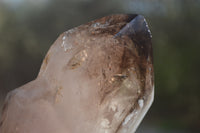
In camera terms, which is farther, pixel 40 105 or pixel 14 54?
pixel 14 54

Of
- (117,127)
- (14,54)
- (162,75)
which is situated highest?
(117,127)

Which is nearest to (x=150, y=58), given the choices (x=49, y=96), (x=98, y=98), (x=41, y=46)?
(x=98, y=98)

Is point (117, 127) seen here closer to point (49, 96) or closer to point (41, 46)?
point (49, 96)

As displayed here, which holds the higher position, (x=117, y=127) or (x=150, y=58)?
(x=150, y=58)

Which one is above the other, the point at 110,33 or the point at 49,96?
the point at 110,33

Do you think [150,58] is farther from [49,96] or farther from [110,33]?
[49,96]

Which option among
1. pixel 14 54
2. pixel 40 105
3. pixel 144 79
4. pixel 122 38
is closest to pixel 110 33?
pixel 122 38
